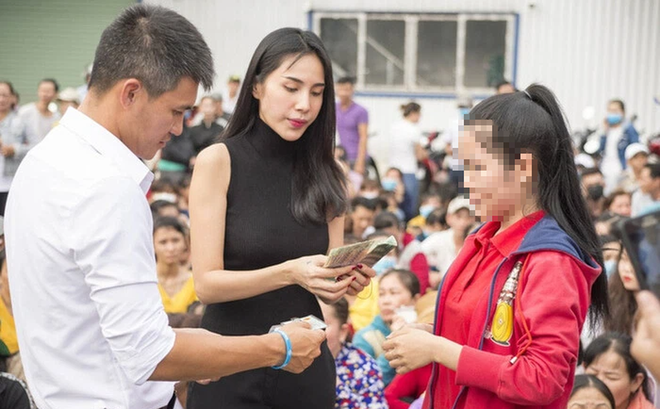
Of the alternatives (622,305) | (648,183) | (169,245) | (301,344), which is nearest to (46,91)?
(169,245)

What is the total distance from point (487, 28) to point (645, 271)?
49.2ft

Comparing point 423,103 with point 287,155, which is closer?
point 287,155

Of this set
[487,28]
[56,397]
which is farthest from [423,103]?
[56,397]

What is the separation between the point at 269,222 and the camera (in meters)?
2.70

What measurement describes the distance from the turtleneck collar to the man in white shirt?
28.4 inches

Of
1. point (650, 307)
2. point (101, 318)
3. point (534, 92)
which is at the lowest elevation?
point (101, 318)

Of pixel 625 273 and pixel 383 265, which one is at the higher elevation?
pixel 625 273

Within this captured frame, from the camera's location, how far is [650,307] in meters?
1.47

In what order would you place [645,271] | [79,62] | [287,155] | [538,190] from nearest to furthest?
[645,271] → [538,190] → [287,155] → [79,62]

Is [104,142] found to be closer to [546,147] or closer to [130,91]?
[130,91]

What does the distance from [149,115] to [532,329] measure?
39.8 inches

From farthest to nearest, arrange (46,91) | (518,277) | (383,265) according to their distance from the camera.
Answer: (46,91) < (383,265) < (518,277)

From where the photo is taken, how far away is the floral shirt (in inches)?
155

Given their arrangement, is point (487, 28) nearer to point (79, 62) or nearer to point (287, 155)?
point (79, 62)
